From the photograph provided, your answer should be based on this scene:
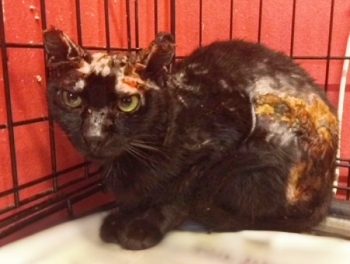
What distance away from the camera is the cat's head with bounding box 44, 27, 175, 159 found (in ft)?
2.29

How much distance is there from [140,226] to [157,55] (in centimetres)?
33

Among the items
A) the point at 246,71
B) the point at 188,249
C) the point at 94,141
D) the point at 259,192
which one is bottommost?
the point at 188,249

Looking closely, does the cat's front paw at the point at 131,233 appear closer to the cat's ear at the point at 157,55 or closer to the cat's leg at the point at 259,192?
the cat's leg at the point at 259,192

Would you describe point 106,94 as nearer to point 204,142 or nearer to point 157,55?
point 157,55

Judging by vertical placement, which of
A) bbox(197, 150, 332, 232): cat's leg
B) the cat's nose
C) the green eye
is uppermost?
the green eye

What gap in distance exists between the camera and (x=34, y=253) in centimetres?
75

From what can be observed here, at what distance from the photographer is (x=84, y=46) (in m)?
0.99

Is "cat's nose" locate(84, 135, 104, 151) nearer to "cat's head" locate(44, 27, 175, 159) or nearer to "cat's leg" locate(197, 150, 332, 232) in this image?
"cat's head" locate(44, 27, 175, 159)

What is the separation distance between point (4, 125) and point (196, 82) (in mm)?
386

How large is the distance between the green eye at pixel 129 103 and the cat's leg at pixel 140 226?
0.24m

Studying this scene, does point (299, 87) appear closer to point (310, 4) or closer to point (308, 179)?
point (308, 179)

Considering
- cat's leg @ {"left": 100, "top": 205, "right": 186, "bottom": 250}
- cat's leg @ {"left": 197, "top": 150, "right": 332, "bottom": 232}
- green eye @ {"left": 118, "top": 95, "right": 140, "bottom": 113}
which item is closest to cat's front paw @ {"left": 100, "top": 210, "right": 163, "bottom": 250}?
cat's leg @ {"left": 100, "top": 205, "right": 186, "bottom": 250}

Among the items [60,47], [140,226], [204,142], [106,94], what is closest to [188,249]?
[140,226]

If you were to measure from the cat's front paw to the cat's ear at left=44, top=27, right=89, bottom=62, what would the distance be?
1.09 feet
